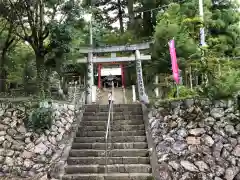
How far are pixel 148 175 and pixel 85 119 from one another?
3569 mm

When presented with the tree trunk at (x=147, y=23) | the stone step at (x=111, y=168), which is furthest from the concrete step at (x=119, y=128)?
the tree trunk at (x=147, y=23)

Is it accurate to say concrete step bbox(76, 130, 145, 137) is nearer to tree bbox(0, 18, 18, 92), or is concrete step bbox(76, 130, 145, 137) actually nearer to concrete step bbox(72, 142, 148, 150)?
concrete step bbox(72, 142, 148, 150)

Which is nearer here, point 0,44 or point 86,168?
point 86,168

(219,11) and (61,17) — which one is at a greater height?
(219,11)

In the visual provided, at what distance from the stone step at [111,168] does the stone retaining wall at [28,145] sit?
1.17 ft

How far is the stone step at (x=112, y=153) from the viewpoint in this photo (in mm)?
8062

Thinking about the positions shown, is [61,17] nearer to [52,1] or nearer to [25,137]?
[52,1]

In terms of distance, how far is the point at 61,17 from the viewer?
11.4m

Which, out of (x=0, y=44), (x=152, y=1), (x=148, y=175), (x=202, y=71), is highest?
(x=152, y=1)

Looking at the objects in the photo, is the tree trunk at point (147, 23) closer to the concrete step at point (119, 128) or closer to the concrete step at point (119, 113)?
the concrete step at point (119, 113)

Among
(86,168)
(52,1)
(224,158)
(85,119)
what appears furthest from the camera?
(52,1)

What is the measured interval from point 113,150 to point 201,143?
7.80ft

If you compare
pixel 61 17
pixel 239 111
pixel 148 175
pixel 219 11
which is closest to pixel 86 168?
pixel 148 175

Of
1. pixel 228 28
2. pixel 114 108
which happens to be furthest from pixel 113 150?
pixel 228 28
